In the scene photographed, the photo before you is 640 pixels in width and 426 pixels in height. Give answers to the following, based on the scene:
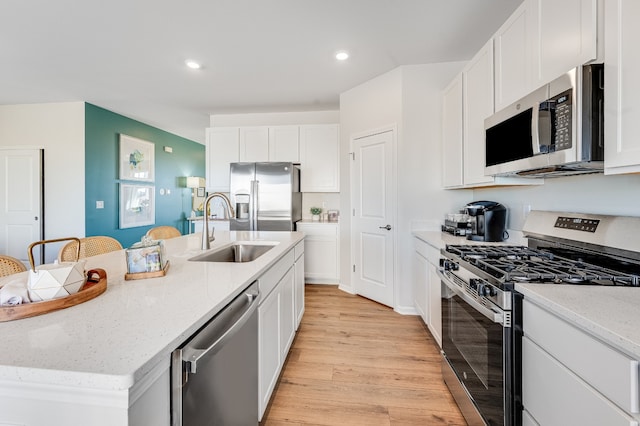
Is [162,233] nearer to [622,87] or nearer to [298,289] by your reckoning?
[298,289]

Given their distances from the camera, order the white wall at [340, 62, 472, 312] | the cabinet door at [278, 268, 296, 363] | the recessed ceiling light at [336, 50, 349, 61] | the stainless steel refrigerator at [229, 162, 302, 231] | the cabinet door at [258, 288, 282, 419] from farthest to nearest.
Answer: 1. the stainless steel refrigerator at [229, 162, 302, 231]
2. the white wall at [340, 62, 472, 312]
3. the recessed ceiling light at [336, 50, 349, 61]
4. the cabinet door at [278, 268, 296, 363]
5. the cabinet door at [258, 288, 282, 419]

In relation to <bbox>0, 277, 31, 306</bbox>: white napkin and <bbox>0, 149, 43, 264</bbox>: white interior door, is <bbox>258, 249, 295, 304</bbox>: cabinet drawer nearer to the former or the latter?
<bbox>0, 277, 31, 306</bbox>: white napkin

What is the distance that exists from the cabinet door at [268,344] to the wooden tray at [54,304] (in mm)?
671

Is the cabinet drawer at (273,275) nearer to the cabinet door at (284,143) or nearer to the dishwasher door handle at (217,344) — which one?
the dishwasher door handle at (217,344)

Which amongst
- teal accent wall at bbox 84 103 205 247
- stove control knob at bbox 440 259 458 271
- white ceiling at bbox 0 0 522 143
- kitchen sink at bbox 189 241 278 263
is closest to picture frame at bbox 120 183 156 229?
teal accent wall at bbox 84 103 205 247

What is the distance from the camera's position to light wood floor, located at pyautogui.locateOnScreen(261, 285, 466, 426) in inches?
64.6

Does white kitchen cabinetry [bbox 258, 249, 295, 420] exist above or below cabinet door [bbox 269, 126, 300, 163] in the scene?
below

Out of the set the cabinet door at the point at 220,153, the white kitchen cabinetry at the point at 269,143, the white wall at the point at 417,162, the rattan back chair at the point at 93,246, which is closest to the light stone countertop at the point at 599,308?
the white wall at the point at 417,162

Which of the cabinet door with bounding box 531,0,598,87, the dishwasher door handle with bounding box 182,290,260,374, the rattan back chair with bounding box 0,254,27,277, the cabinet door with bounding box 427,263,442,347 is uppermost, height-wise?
the cabinet door with bounding box 531,0,598,87

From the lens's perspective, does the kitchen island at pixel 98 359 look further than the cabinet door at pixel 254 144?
No

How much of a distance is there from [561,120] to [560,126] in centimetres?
3

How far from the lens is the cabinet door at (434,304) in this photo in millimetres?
2205

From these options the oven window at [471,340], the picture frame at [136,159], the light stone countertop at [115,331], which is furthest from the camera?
the picture frame at [136,159]

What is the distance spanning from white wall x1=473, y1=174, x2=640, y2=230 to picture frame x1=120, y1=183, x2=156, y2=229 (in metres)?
5.55
